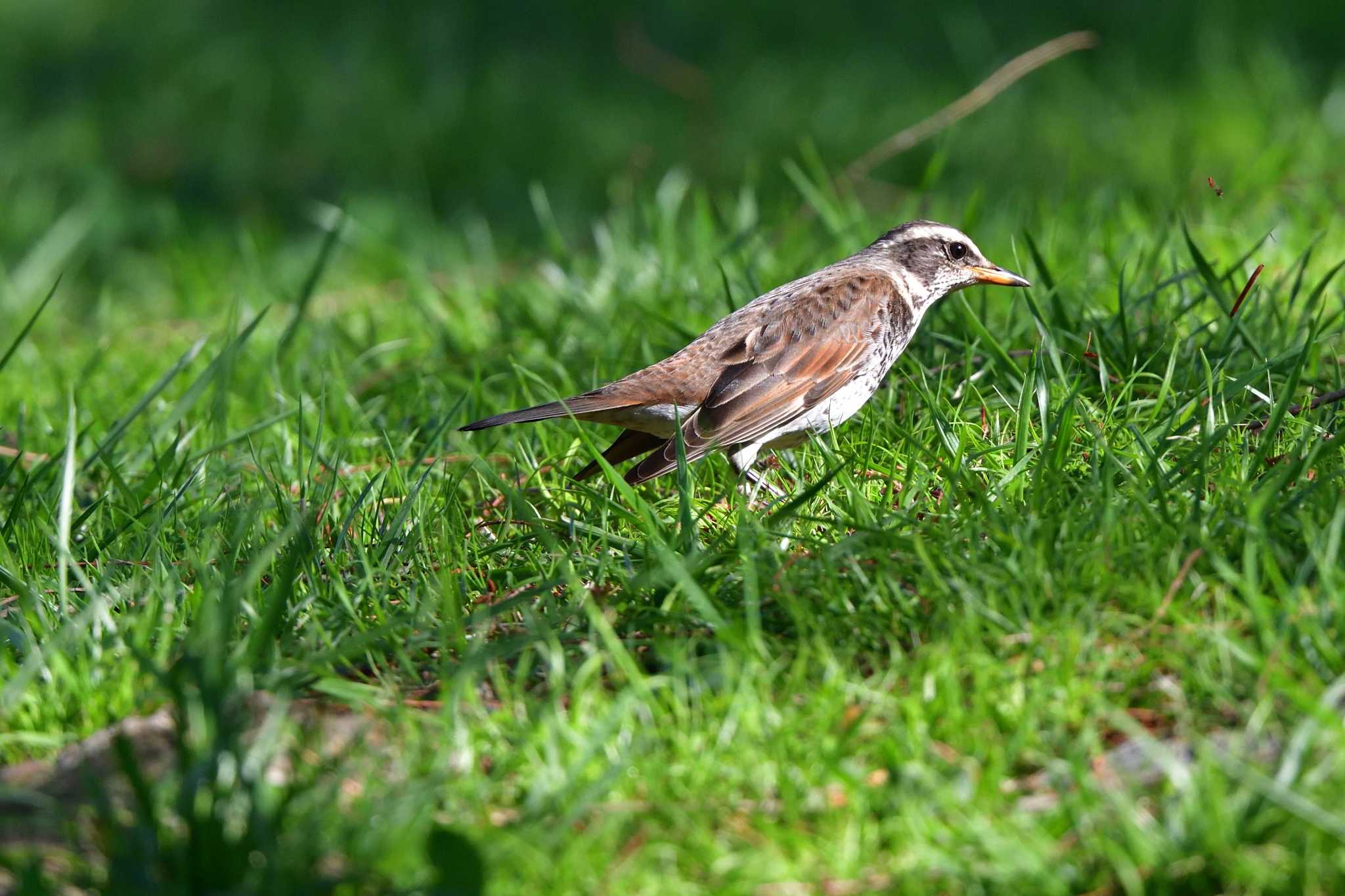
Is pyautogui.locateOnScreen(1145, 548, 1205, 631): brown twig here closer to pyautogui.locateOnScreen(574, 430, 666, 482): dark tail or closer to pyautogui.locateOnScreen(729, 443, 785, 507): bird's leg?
pyautogui.locateOnScreen(729, 443, 785, 507): bird's leg

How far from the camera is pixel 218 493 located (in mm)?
4375

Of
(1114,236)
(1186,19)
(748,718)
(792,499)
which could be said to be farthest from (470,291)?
(1186,19)

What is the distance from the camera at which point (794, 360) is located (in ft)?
14.9

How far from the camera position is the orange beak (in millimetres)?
4805

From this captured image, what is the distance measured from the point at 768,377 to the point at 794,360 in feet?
0.36

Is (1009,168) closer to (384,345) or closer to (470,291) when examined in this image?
(470,291)

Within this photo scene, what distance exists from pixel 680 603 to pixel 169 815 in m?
1.24

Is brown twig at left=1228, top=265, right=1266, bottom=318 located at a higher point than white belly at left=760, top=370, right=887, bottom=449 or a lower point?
higher

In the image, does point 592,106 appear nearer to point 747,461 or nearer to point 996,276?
point 996,276

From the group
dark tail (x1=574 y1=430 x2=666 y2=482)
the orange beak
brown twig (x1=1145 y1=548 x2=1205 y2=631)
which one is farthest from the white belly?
brown twig (x1=1145 y1=548 x2=1205 y2=631)

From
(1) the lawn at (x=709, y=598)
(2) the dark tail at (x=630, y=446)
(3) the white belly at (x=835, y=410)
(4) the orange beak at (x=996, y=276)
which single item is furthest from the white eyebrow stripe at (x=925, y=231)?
(2) the dark tail at (x=630, y=446)

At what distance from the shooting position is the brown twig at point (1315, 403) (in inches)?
150

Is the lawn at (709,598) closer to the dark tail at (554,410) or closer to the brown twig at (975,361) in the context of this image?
the brown twig at (975,361)

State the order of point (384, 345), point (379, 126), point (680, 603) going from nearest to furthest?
point (680, 603)
point (384, 345)
point (379, 126)
